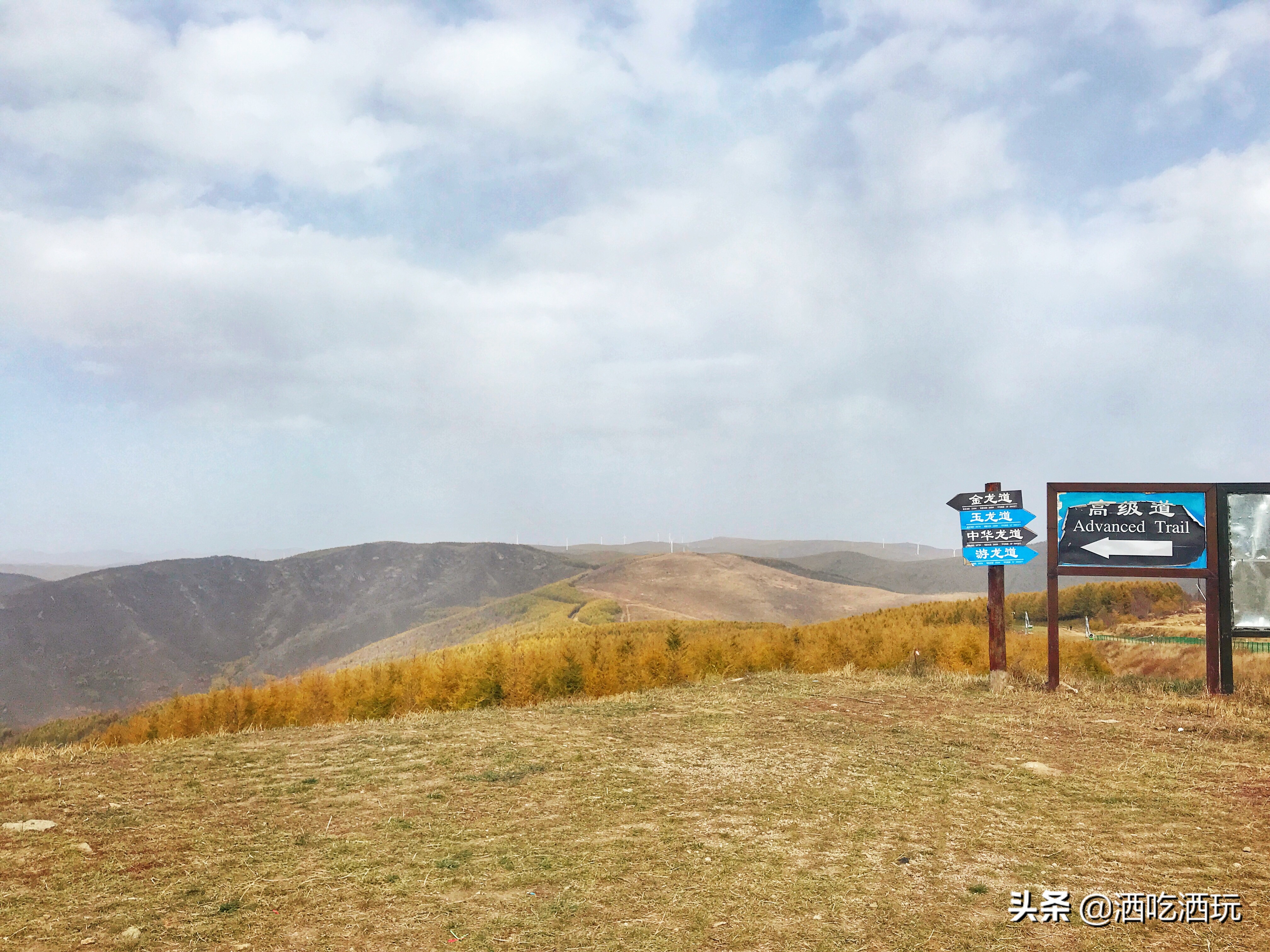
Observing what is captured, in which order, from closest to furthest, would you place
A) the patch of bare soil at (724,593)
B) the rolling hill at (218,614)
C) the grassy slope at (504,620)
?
the grassy slope at (504,620), the patch of bare soil at (724,593), the rolling hill at (218,614)

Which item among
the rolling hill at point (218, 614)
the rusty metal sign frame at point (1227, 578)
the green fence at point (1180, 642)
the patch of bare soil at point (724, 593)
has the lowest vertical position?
the rolling hill at point (218, 614)

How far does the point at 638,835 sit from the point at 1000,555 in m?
10.5

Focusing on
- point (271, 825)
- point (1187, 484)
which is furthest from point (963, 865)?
point (1187, 484)

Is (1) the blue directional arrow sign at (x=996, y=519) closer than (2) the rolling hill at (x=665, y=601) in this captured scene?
Yes

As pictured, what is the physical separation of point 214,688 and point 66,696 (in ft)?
366

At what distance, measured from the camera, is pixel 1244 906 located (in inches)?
193

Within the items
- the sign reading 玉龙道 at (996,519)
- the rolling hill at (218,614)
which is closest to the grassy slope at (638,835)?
the sign reading 玉龙道 at (996,519)

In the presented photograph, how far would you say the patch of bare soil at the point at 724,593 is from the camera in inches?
2847

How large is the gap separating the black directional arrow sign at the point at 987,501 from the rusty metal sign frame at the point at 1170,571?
1.92 feet

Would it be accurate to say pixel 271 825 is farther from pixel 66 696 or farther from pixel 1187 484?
pixel 66 696

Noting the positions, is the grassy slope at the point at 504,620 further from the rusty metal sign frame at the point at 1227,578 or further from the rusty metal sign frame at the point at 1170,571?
the rusty metal sign frame at the point at 1227,578

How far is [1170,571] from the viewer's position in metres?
13.6

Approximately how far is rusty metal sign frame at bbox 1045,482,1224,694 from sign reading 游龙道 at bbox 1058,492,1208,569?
62 mm

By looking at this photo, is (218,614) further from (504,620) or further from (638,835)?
(638,835)
